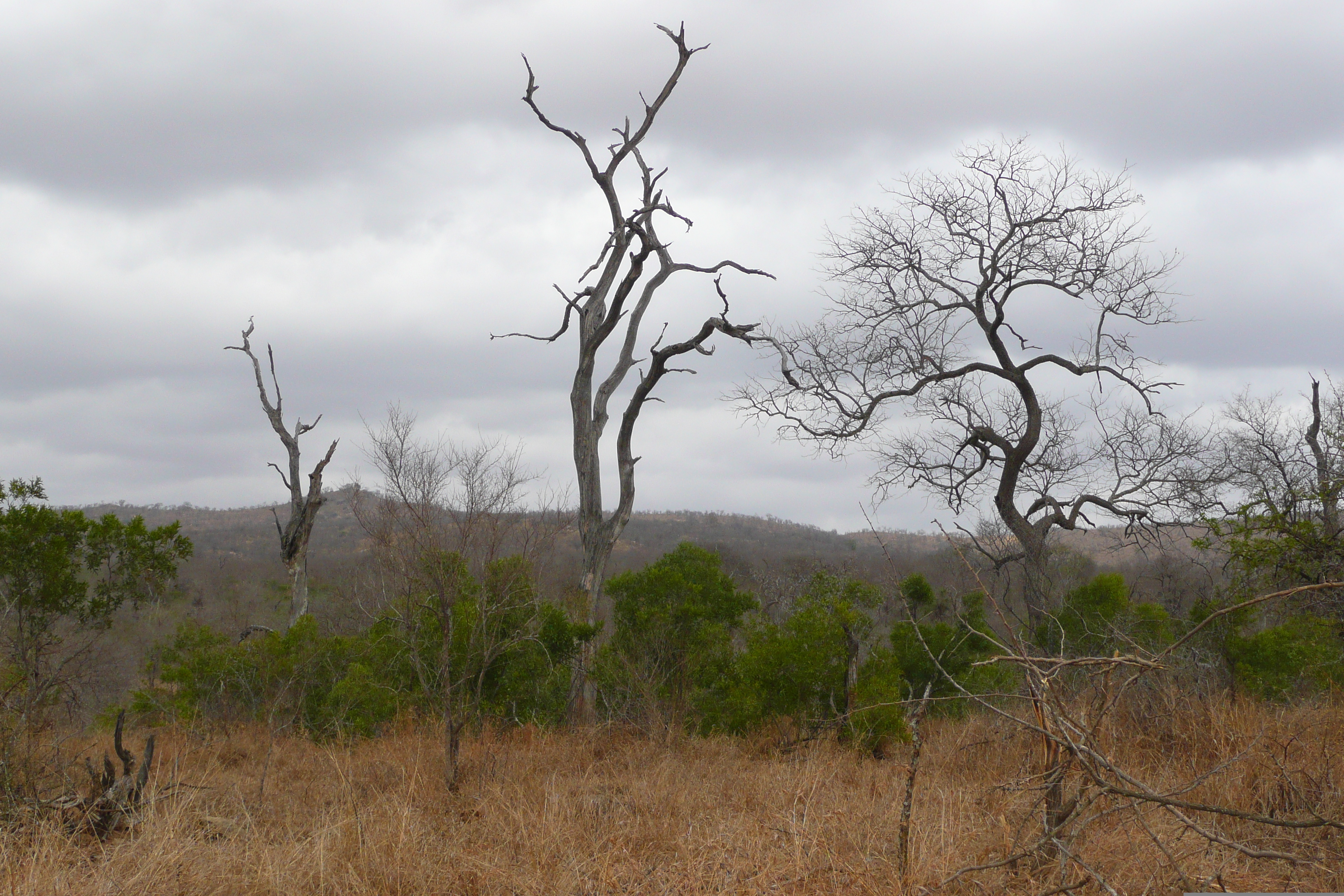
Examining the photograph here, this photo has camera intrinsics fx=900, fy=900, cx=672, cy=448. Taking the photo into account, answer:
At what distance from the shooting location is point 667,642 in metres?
10.3

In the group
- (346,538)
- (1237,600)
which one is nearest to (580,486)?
(1237,600)

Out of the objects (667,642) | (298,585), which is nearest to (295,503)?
(298,585)

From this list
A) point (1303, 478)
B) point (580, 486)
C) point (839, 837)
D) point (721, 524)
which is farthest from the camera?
point (721, 524)

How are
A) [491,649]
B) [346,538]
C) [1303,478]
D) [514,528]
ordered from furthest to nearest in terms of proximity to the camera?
[346,538], [1303,478], [514,528], [491,649]

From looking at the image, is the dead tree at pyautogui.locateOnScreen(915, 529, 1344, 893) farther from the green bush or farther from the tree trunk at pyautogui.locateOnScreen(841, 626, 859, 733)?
the green bush

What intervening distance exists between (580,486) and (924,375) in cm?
551

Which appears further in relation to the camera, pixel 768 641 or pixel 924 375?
pixel 924 375

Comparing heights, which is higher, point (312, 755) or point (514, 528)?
point (514, 528)

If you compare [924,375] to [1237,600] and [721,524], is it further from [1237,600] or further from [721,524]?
[721,524]

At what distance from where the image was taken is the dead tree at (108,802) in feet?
19.5

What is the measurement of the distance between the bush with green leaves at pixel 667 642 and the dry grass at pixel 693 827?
1.53 m

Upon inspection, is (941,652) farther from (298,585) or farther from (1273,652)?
(298,585)

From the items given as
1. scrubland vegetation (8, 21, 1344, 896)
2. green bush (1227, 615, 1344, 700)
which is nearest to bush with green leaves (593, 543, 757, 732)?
scrubland vegetation (8, 21, 1344, 896)

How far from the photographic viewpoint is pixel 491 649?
8125 millimetres
